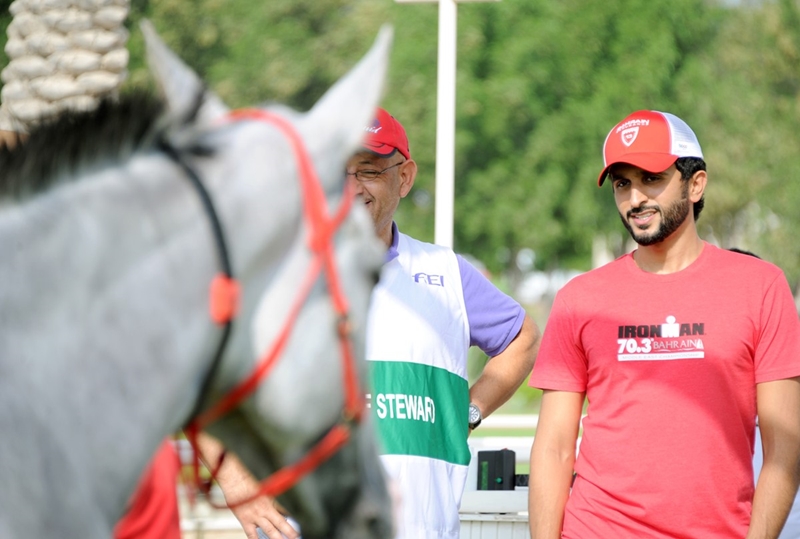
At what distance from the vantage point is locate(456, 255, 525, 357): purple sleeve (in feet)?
12.2

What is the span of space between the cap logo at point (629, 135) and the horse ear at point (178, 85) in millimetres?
1780

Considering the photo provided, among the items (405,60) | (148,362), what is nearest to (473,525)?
(148,362)

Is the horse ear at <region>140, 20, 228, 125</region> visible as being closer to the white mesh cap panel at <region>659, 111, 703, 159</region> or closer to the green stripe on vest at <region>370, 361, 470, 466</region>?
the green stripe on vest at <region>370, 361, 470, 466</region>

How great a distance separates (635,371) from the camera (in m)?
3.19

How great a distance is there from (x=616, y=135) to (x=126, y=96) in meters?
2.07

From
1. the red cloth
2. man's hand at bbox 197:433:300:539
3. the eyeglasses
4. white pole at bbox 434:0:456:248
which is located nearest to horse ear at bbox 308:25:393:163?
the red cloth

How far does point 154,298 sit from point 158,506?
68 cm

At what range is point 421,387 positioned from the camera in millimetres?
3387

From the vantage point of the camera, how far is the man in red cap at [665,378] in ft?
10.0

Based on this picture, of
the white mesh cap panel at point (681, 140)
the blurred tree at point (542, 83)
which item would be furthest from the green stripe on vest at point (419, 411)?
the blurred tree at point (542, 83)

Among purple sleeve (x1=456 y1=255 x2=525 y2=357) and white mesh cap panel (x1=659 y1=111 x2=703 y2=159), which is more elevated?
white mesh cap panel (x1=659 y1=111 x2=703 y2=159)

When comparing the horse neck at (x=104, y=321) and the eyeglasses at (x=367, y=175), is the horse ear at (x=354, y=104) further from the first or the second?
the eyeglasses at (x=367, y=175)

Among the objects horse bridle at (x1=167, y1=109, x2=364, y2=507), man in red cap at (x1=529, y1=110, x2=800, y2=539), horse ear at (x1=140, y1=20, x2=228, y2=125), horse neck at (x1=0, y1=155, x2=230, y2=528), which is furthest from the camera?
man in red cap at (x1=529, y1=110, x2=800, y2=539)

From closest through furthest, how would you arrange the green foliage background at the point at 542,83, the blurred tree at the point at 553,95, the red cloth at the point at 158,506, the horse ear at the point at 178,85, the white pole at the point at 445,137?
1. the horse ear at the point at 178,85
2. the red cloth at the point at 158,506
3. the white pole at the point at 445,137
4. the green foliage background at the point at 542,83
5. the blurred tree at the point at 553,95
